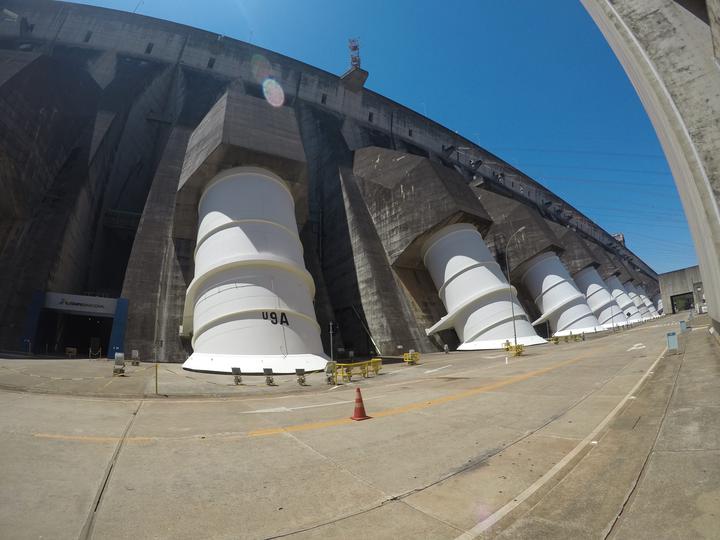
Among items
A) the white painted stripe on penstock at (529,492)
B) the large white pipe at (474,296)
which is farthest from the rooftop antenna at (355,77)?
the white painted stripe on penstock at (529,492)

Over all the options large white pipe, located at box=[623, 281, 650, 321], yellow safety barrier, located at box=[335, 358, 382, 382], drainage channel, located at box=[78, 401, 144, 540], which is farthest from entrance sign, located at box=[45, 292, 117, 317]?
large white pipe, located at box=[623, 281, 650, 321]

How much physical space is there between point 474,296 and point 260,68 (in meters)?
33.3

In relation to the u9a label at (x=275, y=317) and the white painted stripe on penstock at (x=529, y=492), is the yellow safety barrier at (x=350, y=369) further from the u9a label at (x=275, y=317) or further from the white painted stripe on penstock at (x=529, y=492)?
the white painted stripe on penstock at (x=529, y=492)

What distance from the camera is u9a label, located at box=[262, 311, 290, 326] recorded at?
54.2ft

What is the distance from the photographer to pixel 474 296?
26.7 metres

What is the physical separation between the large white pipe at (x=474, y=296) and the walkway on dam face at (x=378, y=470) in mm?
19545

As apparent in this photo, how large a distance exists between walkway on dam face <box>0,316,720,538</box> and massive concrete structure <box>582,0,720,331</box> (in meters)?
2.90

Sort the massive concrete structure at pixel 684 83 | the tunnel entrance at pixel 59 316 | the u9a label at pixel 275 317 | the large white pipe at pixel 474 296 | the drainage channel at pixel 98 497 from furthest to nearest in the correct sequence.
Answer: the large white pipe at pixel 474 296, the tunnel entrance at pixel 59 316, the u9a label at pixel 275 317, the massive concrete structure at pixel 684 83, the drainage channel at pixel 98 497

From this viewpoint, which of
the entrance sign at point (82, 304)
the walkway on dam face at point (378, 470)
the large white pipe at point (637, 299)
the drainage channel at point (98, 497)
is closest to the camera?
the drainage channel at point (98, 497)

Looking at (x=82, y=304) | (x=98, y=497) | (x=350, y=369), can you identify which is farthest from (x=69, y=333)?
(x=98, y=497)

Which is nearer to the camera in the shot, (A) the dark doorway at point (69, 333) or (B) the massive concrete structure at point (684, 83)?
(B) the massive concrete structure at point (684, 83)

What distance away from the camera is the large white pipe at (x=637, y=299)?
233 ft

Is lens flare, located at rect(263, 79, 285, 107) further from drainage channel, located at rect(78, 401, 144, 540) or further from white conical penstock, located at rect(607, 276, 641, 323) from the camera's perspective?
white conical penstock, located at rect(607, 276, 641, 323)

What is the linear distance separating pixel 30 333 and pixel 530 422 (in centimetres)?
2687
